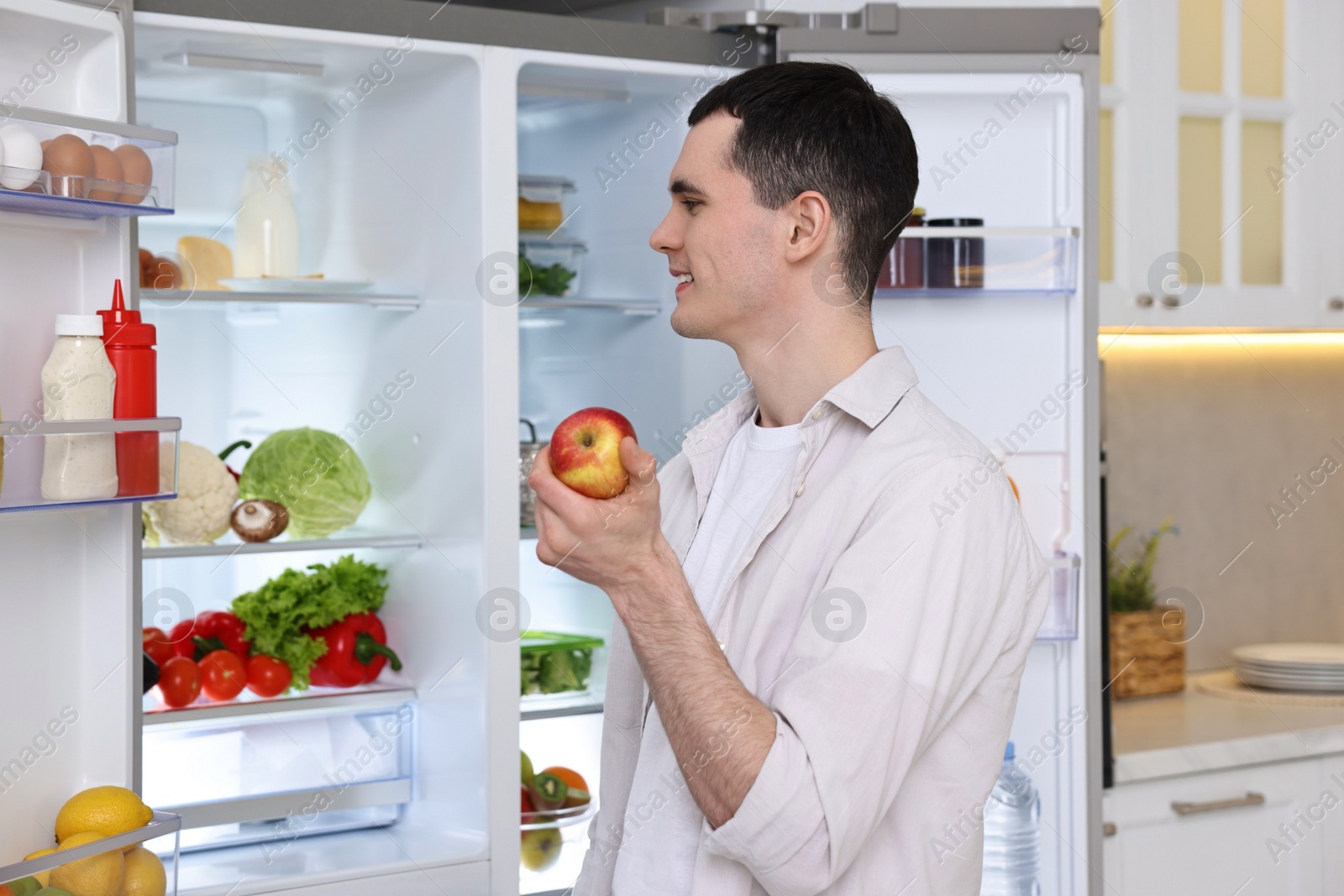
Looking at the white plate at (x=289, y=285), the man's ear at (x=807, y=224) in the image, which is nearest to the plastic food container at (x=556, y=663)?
the white plate at (x=289, y=285)

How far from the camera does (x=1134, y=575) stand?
2.85 metres

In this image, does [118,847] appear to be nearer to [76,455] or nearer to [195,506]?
[76,455]

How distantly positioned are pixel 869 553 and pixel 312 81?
1.33 m

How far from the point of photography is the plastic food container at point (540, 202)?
7.00 ft

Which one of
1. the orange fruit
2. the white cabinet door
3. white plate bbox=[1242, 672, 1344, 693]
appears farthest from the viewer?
white plate bbox=[1242, 672, 1344, 693]

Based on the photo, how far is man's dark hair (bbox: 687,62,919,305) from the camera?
3.97ft

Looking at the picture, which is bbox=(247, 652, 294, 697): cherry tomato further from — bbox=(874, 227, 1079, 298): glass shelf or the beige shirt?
bbox=(874, 227, 1079, 298): glass shelf

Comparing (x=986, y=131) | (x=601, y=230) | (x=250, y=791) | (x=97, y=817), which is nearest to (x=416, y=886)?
(x=250, y=791)

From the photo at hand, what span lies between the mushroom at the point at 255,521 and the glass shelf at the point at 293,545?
0.06 ft

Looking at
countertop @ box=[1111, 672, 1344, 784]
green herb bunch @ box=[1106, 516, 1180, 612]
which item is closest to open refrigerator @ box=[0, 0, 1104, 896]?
countertop @ box=[1111, 672, 1344, 784]

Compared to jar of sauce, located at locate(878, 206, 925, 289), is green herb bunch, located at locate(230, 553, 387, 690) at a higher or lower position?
lower

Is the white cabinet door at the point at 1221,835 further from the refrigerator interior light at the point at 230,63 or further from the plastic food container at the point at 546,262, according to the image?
the refrigerator interior light at the point at 230,63

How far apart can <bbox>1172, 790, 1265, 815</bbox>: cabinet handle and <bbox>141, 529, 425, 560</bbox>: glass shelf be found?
1.48m

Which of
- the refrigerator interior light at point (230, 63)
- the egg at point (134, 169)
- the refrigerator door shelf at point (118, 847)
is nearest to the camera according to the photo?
the refrigerator door shelf at point (118, 847)
